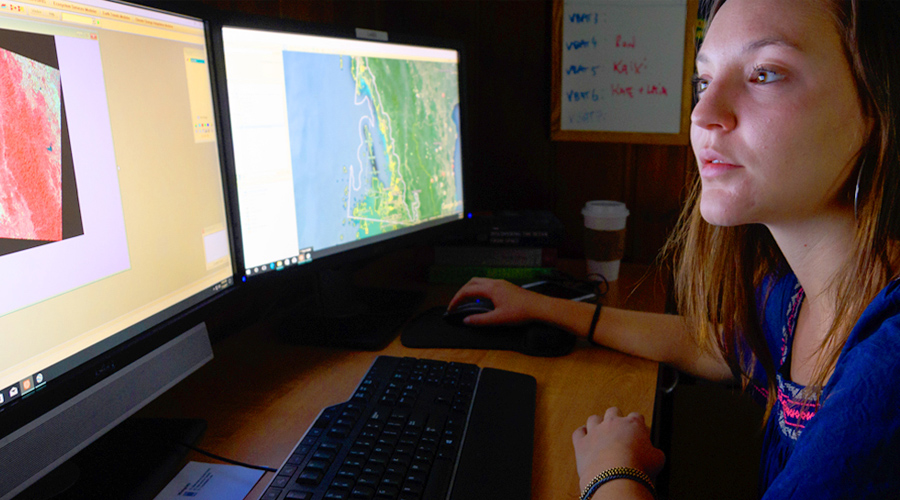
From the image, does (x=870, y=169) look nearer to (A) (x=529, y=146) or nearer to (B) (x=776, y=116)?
(B) (x=776, y=116)

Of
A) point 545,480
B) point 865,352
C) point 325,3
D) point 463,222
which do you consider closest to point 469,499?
point 545,480

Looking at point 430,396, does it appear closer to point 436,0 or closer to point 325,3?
point 325,3

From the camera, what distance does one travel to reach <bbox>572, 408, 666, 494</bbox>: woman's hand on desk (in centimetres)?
63

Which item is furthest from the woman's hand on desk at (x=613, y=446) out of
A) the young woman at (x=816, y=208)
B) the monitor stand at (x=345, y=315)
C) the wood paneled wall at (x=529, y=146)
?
the wood paneled wall at (x=529, y=146)

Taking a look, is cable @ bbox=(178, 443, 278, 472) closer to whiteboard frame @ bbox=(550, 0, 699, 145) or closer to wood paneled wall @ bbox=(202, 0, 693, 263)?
wood paneled wall @ bbox=(202, 0, 693, 263)

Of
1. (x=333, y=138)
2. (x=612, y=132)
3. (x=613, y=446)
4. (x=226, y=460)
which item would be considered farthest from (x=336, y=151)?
(x=612, y=132)

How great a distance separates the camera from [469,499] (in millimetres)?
566

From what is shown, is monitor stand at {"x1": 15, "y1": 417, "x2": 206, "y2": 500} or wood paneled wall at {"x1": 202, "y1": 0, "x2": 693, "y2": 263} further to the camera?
wood paneled wall at {"x1": 202, "y1": 0, "x2": 693, "y2": 263}

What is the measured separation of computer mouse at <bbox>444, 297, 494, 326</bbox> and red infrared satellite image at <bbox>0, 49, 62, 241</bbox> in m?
0.65

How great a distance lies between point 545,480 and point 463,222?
743mm

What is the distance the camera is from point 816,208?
0.67 meters

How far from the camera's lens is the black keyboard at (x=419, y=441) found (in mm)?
559

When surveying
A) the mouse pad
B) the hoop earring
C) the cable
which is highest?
the hoop earring

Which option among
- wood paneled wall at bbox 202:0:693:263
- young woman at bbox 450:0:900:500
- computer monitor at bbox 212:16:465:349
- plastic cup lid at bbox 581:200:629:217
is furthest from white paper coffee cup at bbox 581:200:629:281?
young woman at bbox 450:0:900:500
